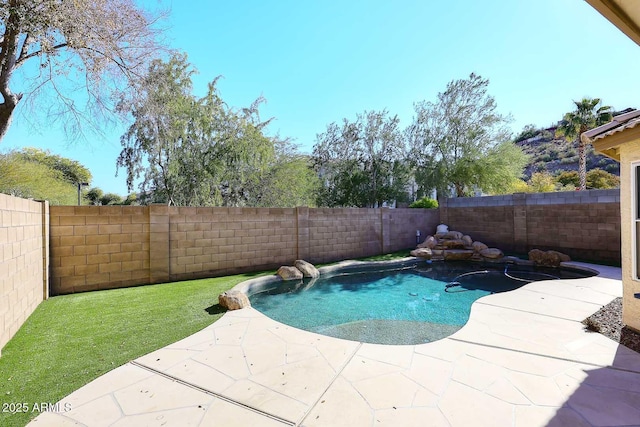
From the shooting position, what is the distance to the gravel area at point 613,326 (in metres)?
2.94

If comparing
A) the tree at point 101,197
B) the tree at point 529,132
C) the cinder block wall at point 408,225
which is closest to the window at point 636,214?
the cinder block wall at point 408,225

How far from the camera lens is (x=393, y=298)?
598 centimetres

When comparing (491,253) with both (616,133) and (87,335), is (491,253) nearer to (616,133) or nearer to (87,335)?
(616,133)

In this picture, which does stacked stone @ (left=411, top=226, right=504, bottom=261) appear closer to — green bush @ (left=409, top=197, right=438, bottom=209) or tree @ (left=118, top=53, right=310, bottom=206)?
green bush @ (left=409, top=197, right=438, bottom=209)

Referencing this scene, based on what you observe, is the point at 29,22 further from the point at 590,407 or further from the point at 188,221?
the point at 590,407

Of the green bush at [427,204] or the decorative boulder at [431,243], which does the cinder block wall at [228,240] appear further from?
the green bush at [427,204]

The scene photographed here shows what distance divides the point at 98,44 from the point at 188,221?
3.60m

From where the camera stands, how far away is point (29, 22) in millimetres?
3682

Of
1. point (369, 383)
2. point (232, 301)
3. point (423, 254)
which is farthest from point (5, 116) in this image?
point (423, 254)

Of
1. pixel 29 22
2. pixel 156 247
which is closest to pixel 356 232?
pixel 156 247

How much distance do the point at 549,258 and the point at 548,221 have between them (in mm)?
1548

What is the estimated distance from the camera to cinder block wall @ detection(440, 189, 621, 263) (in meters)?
7.50

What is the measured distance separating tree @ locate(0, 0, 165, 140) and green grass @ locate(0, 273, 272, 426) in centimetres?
318

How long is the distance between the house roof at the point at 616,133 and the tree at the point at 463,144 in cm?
964
